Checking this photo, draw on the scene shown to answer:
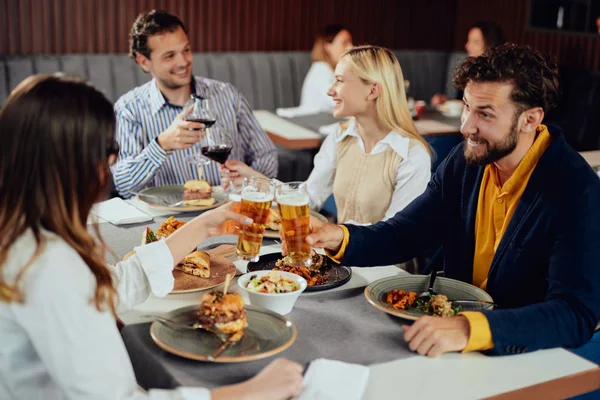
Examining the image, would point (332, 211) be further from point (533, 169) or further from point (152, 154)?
point (533, 169)

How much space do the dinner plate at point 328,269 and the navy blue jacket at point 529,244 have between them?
5cm

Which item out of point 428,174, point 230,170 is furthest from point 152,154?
point 428,174

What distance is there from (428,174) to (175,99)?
1.24 m

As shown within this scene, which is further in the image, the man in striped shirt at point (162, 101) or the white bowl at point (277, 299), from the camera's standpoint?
the man in striped shirt at point (162, 101)

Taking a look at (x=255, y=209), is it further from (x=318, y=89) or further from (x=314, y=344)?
(x=318, y=89)

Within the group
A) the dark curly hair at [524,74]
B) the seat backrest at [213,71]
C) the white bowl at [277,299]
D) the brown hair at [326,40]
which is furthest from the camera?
the brown hair at [326,40]

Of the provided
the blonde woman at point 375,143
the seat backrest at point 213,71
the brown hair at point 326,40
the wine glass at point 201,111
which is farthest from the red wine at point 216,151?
the brown hair at point 326,40

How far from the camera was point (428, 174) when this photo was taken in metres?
2.80

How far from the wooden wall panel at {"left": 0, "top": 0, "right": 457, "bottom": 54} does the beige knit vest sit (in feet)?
10.6

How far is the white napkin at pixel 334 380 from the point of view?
1.40 m

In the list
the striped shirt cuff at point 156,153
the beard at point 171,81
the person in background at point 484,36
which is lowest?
the striped shirt cuff at point 156,153

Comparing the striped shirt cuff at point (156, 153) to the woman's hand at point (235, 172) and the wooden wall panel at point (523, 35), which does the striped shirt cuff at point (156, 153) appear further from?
the wooden wall panel at point (523, 35)

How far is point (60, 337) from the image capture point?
126 centimetres

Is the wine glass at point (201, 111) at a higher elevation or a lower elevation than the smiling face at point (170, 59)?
lower
